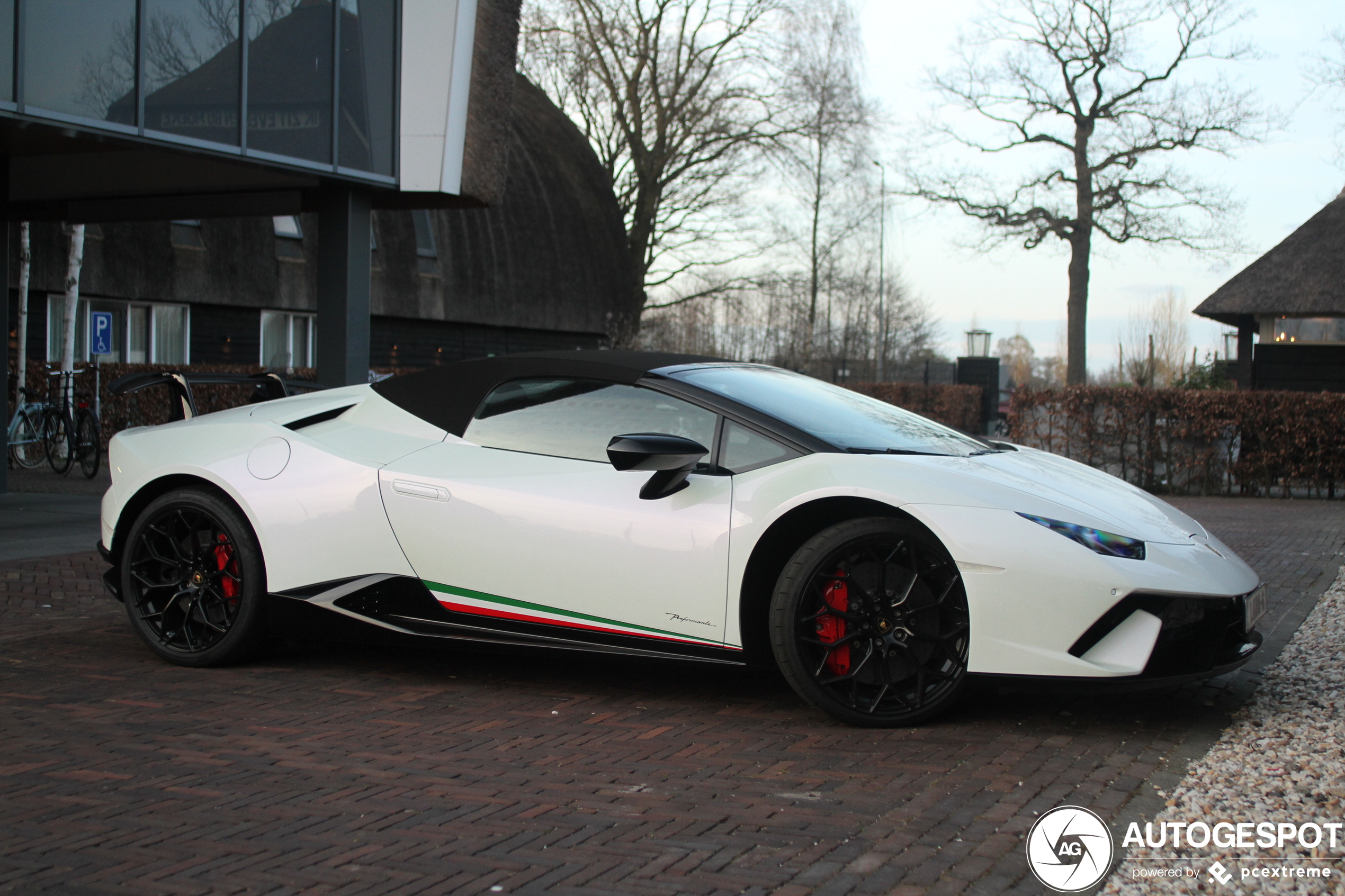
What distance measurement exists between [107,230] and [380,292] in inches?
292

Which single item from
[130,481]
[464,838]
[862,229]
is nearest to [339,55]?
[130,481]

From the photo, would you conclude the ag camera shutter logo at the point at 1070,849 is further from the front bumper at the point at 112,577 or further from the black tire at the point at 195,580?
the front bumper at the point at 112,577

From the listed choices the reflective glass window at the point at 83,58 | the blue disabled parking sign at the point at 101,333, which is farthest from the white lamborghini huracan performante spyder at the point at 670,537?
the blue disabled parking sign at the point at 101,333

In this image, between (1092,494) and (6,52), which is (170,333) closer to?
(6,52)

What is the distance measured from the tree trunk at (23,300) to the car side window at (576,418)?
50.4ft

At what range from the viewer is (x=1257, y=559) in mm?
8797

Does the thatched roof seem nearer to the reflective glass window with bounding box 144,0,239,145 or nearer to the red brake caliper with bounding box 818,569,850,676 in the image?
the reflective glass window with bounding box 144,0,239,145

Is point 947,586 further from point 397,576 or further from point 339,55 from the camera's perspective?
point 339,55

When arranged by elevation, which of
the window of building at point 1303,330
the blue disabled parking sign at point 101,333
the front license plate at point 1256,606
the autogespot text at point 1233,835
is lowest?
the autogespot text at point 1233,835

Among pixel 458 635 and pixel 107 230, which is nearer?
pixel 458 635

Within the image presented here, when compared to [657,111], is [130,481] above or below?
below

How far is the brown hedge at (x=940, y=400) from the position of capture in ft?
92.1

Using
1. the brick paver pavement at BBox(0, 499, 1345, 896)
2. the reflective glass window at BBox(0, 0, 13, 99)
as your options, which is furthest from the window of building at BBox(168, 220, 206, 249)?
the brick paver pavement at BBox(0, 499, 1345, 896)

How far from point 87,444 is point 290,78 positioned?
665cm
